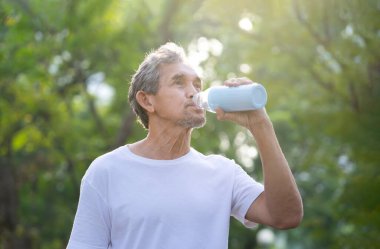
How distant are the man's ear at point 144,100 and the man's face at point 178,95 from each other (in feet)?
0.13

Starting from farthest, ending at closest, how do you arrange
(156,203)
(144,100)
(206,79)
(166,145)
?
(206,79), (144,100), (166,145), (156,203)

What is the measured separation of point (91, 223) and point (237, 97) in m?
0.77

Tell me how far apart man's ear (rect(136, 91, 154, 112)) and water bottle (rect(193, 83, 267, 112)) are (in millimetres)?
396

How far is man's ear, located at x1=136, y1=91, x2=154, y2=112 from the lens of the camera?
3.72 metres

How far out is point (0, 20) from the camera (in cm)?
971

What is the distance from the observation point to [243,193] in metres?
3.51

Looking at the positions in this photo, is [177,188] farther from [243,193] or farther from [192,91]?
[192,91]

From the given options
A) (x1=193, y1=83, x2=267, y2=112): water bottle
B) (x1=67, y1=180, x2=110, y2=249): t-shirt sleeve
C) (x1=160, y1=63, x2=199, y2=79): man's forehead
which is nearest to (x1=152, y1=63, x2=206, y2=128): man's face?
(x1=160, y1=63, x2=199, y2=79): man's forehead

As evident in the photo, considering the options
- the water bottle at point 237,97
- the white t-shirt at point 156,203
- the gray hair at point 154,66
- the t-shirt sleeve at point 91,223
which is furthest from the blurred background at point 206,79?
the t-shirt sleeve at point 91,223

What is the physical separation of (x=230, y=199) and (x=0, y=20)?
268 inches

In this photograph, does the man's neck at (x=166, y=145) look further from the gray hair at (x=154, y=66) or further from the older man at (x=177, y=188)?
the gray hair at (x=154, y=66)

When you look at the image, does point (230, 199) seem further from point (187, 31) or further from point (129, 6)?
point (187, 31)

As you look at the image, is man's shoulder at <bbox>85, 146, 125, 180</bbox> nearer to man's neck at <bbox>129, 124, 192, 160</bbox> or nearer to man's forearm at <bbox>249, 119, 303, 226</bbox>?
man's neck at <bbox>129, 124, 192, 160</bbox>

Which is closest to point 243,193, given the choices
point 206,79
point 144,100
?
point 144,100
